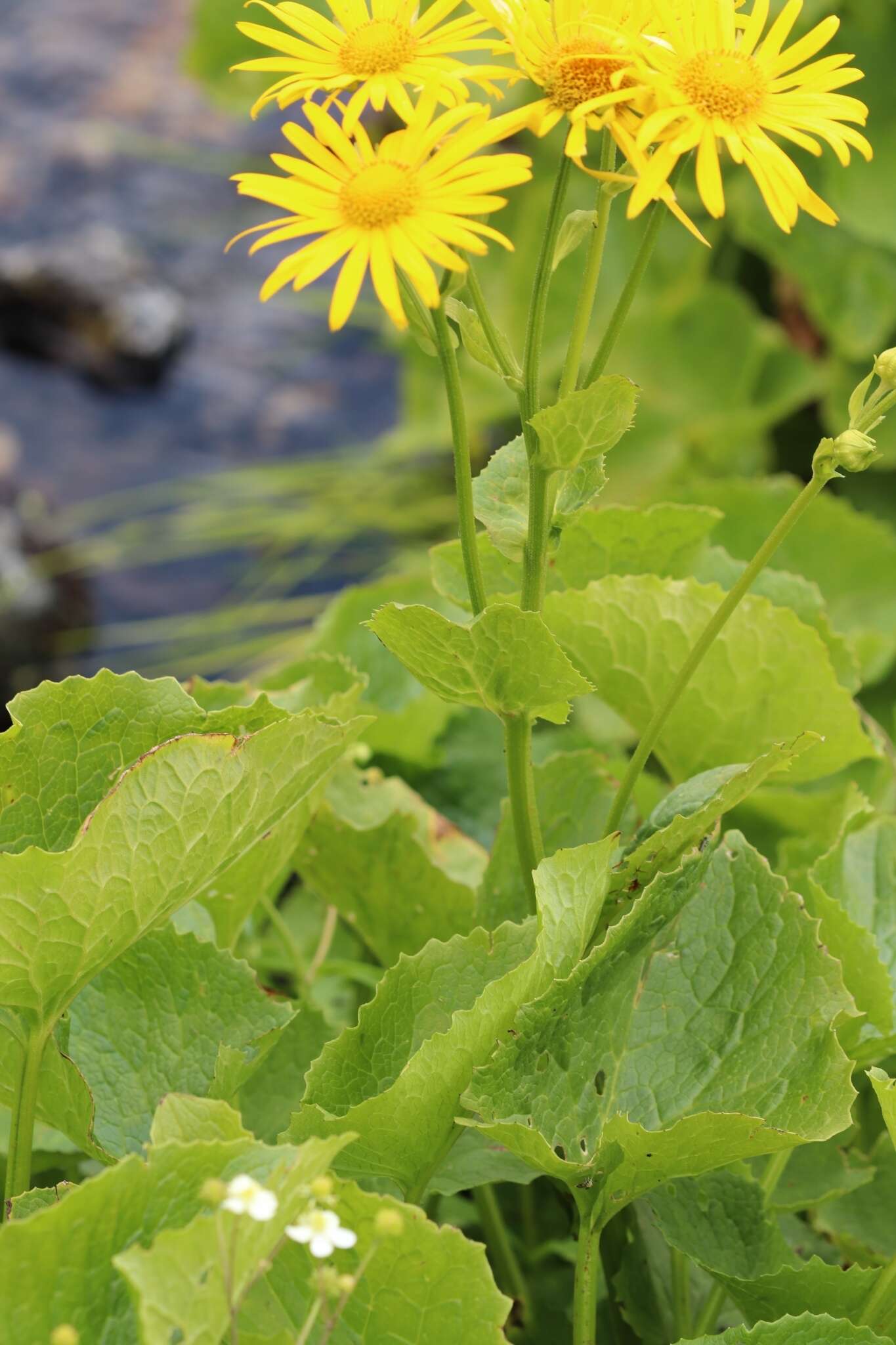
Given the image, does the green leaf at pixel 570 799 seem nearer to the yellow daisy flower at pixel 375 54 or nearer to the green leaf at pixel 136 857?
the green leaf at pixel 136 857

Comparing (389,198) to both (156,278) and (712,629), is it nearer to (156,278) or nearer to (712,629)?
(712,629)

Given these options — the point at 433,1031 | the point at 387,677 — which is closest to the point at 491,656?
the point at 433,1031

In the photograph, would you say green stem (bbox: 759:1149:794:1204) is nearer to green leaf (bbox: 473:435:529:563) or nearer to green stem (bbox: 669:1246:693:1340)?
green stem (bbox: 669:1246:693:1340)

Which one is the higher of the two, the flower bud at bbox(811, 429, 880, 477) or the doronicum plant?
the flower bud at bbox(811, 429, 880, 477)

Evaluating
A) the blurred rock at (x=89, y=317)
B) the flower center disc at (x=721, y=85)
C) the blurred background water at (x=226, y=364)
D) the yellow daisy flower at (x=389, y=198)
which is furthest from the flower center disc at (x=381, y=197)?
the blurred rock at (x=89, y=317)

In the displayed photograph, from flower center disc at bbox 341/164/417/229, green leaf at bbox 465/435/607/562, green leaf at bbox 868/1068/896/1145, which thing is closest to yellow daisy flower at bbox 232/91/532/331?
flower center disc at bbox 341/164/417/229

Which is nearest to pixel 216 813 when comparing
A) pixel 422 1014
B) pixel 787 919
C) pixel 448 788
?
pixel 422 1014
